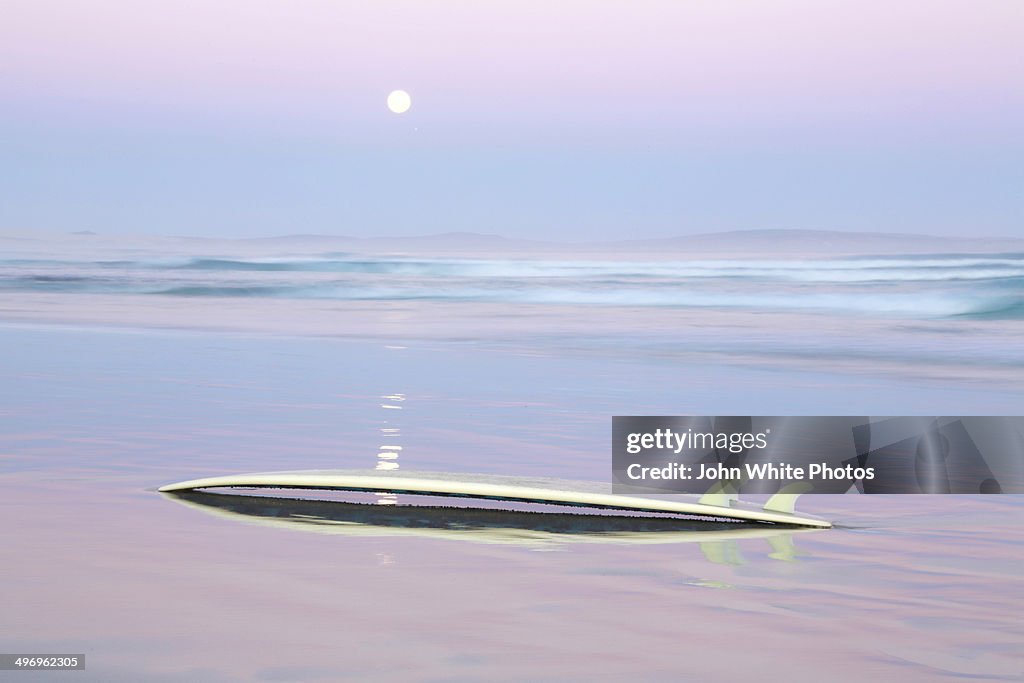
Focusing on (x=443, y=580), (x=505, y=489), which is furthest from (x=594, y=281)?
(x=443, y=580)

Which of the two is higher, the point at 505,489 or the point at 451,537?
the point at 505,489

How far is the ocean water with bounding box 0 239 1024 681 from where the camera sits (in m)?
3.34

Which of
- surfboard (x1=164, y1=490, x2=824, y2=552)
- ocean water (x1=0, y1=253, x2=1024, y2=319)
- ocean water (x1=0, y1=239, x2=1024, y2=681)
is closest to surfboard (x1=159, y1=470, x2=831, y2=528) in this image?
surfboard (x1=164, y1=490, x2=824, y2=552)

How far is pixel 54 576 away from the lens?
13.0ft

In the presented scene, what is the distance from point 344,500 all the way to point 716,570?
5.73 feet

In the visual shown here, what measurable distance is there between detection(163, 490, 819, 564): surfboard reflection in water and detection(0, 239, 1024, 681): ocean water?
0.03 metres

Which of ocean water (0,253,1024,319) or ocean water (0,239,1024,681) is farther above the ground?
ocean water (0,253,1024,319)

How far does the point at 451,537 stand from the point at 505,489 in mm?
537

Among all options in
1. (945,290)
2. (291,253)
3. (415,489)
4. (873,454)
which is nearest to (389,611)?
(415,489)

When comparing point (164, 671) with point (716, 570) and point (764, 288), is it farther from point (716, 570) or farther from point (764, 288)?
point (764, 288)

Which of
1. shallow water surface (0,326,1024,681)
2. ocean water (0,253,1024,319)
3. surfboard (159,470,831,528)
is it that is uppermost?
ocean water (0,253,1024,319)

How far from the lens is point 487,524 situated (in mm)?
5008

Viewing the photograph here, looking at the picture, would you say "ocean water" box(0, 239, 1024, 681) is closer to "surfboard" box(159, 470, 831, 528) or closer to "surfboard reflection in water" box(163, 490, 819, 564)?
"surfboard reflection in water" box(163, 490, 819, 564)

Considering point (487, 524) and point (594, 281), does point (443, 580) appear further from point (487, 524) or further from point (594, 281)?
point (594, 281)
